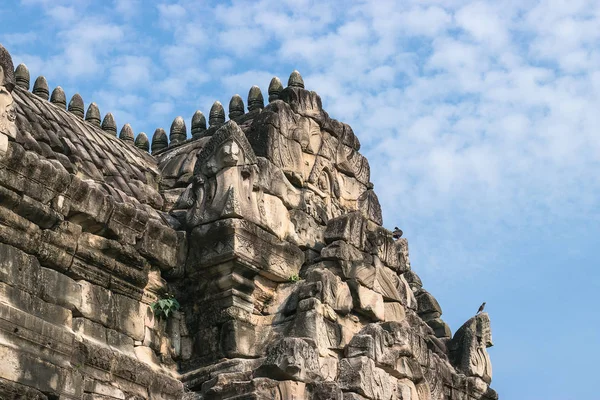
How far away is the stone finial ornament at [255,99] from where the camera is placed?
20.1 metres

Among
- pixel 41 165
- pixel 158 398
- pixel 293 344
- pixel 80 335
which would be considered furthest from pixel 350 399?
pixel 41 165

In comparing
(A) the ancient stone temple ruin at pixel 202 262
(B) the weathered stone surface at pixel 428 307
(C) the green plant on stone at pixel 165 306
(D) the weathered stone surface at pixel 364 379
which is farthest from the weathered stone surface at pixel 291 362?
(B) the weathered stone surface at pixel 428 307

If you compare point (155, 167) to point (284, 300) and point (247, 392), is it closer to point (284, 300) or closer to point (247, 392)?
point (284, 300)

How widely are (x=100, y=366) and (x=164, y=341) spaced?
1.77 meters

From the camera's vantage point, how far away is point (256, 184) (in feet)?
56.4

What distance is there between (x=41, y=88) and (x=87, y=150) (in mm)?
2045

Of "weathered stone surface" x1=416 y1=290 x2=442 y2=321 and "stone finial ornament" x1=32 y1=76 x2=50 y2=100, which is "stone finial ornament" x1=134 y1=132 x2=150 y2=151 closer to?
"stone finial ornament" x1=32 y1=76 x2=50 y2=100

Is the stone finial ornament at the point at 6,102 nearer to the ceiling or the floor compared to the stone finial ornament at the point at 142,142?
nearer to the floor

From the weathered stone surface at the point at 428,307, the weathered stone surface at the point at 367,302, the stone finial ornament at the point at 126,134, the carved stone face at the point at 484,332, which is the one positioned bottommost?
the weathered stone surface at the point at 367,302

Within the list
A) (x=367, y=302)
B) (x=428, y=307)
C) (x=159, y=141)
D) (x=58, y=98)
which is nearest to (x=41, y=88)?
(x=58, y=98)

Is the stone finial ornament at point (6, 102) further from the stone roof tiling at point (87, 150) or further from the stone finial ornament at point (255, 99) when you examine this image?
the stone finial ornament at point (255, 99)

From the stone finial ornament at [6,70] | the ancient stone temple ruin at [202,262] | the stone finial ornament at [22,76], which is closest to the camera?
the ancient stone temple ruin at [202,262]

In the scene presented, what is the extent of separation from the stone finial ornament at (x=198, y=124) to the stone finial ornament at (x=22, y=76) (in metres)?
2.98

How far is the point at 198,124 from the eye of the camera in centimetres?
2062
